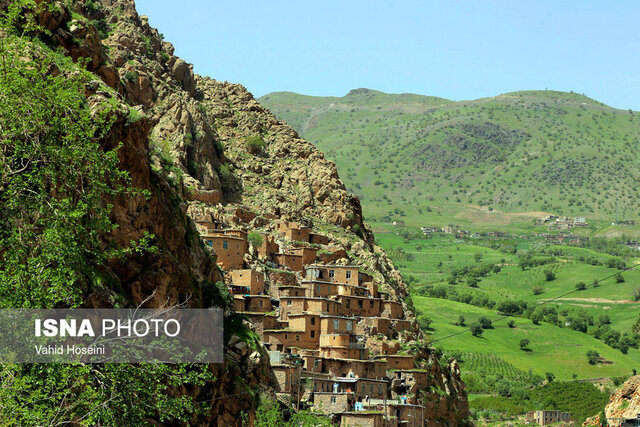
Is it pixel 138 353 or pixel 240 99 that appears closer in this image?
pixel 138 353

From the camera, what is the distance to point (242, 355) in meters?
71.1

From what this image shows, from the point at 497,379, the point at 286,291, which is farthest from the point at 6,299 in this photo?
the point at 497,379

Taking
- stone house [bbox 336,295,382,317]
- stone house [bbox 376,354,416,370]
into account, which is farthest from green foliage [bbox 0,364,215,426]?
stone house [bbox 336,295,382,317]

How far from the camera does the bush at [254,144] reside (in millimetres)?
138238

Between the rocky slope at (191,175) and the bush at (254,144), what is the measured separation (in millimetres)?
277

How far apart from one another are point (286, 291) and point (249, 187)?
108 ft

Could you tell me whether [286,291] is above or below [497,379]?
above

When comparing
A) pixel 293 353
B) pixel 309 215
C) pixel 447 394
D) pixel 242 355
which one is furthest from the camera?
pixel 309 215

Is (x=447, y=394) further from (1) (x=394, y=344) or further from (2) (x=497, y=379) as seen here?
(2) (x=497, y=379)

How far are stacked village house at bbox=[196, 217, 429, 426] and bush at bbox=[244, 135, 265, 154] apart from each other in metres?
31.3

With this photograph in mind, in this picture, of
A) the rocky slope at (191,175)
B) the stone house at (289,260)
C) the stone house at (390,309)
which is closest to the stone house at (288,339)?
the rocky slope at (191,175)

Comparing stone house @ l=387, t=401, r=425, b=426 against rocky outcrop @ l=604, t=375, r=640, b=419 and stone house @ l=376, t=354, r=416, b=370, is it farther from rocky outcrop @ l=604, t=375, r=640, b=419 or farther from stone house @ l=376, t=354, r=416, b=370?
rocky outcrop @ l=604, t=375, r=640, b=419

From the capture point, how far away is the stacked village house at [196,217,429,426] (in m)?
83.0

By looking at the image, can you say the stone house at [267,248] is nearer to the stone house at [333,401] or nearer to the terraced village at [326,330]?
the terraced village at [326,330]
